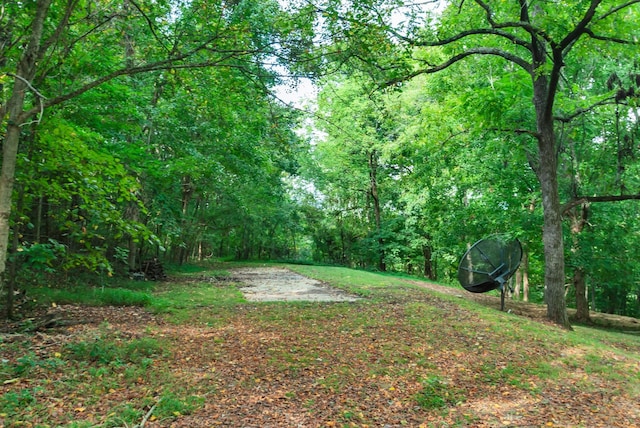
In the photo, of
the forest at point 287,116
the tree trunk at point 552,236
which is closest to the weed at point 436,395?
the forest at point 287,116

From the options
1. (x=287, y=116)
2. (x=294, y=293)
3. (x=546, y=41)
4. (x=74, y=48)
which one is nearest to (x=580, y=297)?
(x=546, y=41)

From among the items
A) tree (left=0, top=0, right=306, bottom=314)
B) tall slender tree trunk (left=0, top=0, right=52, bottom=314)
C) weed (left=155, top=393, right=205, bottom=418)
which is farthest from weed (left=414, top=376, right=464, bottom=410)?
tall slender tree trunk (left=0, top=0, right=52, bottom=314)

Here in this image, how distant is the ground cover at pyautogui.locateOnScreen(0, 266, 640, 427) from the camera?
3494 mm

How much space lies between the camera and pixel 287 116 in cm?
659

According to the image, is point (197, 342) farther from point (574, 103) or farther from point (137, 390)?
point (574, 103)

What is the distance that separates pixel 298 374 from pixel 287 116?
4.06 metres

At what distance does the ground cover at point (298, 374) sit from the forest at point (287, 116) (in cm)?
120

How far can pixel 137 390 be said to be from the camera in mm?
3738

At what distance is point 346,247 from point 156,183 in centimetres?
1890

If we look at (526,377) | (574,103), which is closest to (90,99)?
(526,377)

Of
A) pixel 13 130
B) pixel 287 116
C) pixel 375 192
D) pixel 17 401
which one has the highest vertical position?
pixel 375 192

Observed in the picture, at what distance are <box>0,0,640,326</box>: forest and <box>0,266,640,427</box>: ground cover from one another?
47.3 inches

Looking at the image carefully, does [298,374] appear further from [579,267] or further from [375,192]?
[375,192]

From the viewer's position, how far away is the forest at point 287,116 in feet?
14.8
